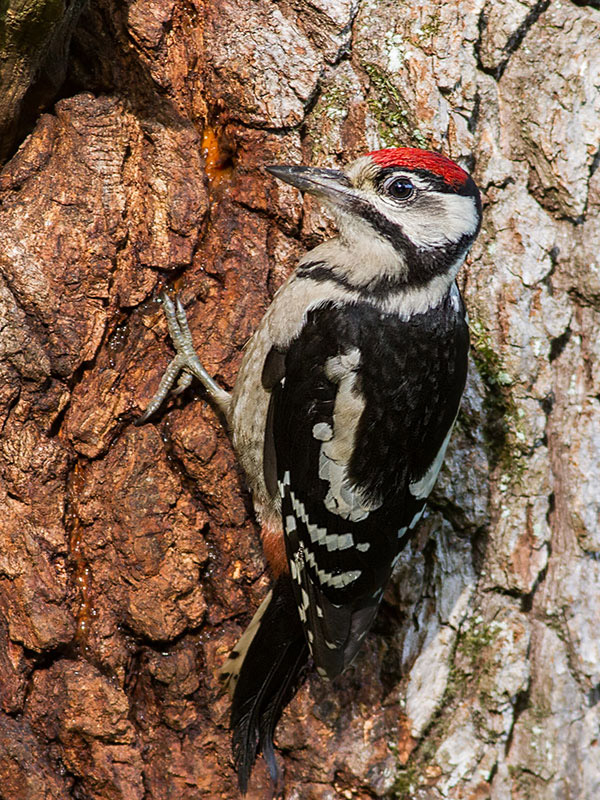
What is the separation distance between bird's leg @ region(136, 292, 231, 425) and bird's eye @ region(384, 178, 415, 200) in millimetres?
752

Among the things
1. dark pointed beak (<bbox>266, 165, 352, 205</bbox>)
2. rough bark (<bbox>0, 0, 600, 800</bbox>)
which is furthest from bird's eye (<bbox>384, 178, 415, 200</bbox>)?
rough bark (<bbox>0, 0, 600, 800</bbox>)

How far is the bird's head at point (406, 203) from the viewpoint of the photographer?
2377 mm

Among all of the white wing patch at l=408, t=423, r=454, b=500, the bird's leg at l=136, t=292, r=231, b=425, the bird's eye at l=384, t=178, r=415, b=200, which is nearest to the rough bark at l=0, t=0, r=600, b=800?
the bird's leg at l=136, t=292, r=231, b=425

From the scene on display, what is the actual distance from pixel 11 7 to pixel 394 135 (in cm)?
121

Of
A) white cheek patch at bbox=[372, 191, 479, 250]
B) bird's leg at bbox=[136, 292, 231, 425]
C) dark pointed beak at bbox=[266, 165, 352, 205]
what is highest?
white cheek patch at bbox=[372, 191, 479, 250]

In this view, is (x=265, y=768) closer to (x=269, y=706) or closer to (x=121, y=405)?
(x=269, y=706)

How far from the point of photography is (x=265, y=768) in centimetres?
248

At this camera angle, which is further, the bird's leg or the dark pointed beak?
the bird's leg

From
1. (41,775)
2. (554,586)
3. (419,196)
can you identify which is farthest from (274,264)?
(41,775)

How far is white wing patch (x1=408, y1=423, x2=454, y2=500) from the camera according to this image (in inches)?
96.0

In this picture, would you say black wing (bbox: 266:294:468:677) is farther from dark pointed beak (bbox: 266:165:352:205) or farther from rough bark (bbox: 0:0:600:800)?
dark pointed beak (bbox: 266:165:352:205)

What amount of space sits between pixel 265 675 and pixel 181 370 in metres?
0.97

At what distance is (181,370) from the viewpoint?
255 centimetres

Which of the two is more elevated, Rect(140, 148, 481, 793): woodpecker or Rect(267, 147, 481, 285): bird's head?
Rect(267, 147, 481, 285): bird's head
